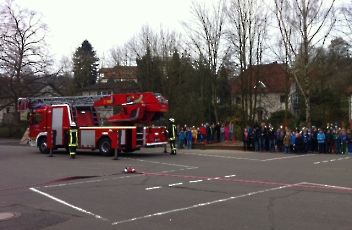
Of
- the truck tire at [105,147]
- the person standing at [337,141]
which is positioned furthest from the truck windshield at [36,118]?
the person standing at [337,141]

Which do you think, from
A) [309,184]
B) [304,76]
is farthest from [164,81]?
[309,184]

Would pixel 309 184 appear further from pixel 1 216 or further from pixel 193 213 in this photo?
pixel 1 216

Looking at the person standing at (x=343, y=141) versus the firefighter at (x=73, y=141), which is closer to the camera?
the firefighter at (x=73, y=141)

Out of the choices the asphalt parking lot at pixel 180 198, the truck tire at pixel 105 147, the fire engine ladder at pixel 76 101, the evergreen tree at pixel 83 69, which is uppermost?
the evergreen tree at pixel 83 69

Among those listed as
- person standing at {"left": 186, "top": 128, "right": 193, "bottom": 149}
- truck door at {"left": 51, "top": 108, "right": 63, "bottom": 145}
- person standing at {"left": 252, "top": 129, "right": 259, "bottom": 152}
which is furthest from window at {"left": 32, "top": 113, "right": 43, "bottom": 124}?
person standing at {"left": 252, "top": 129, "right": 259, "bottom": 152}

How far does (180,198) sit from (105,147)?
43.4 feet

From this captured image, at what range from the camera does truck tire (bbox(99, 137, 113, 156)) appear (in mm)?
22134

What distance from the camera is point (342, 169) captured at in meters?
15.2

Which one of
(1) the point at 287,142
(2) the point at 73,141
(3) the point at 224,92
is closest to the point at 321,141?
(1) the point at 287,142

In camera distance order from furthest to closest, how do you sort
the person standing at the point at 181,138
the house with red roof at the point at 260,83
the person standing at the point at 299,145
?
the house with red roof at the point at 260,83 < the person standing at the point at 181,138 < the person standing at the point at 299,145

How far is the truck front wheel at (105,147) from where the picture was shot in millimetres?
22141

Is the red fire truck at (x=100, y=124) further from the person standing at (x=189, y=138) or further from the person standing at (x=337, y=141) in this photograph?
the person standing at (x=337, y=141)

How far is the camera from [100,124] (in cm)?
2500

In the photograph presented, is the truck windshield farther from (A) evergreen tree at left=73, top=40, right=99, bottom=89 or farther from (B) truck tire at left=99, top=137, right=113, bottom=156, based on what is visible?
(A) evergreen tree at left=73, top=40, right=99, bottom=89
